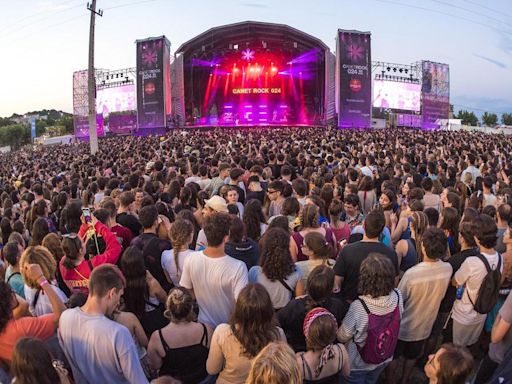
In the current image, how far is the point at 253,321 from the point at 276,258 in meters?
0.83

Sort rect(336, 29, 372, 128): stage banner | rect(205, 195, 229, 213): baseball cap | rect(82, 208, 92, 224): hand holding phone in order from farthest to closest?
rect(336, 29, 372, 128): stage banner, rect(205, 195, 229, 213): baseball cap, rect(82, 208, 92, 224): hand holding phone

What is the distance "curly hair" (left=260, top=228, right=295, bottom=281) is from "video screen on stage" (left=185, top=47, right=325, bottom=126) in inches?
1233

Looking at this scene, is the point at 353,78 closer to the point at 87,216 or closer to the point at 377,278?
the point at 87,216

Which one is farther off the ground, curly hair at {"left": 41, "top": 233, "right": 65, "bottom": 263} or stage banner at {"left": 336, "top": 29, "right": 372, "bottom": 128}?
stage banner at {"left": 336, "top": 29, "right": 372, "bottom": 128}

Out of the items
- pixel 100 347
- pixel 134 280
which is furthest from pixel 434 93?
pixel 100 347

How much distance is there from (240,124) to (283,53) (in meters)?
6.68

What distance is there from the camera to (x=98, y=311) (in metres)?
2.39

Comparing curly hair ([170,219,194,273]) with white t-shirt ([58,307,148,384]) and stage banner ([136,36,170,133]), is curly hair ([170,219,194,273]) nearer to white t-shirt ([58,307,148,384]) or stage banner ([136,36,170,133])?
white t-shirt ([58,307,148,384])

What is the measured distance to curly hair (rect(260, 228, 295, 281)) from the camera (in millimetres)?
3162

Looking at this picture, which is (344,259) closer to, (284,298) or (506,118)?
(284,298)

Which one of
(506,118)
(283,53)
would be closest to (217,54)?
(283,53)

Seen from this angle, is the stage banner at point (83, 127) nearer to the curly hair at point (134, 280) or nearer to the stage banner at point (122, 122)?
the stage banner at point (122, 122)

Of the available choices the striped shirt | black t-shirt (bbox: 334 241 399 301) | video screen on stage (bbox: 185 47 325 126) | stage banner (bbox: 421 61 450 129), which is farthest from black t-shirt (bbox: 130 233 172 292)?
stage banner (bbox: 421 61 450 129)

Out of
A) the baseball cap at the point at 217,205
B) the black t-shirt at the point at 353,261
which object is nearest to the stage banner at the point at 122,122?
the baseball cap at the point at 217,205
